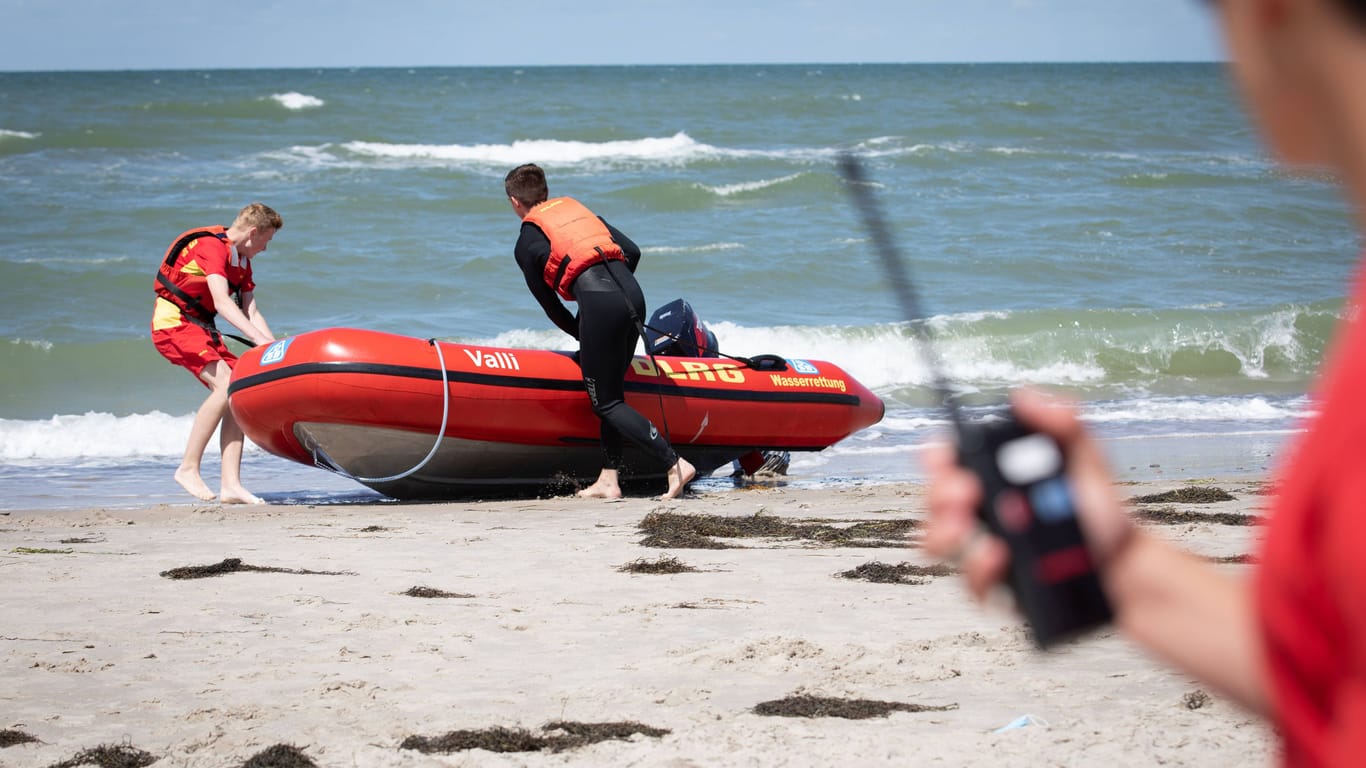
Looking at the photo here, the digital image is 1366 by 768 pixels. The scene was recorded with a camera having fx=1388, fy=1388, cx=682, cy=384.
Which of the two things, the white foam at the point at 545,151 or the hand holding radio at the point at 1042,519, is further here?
the white foam at the point at 545,151

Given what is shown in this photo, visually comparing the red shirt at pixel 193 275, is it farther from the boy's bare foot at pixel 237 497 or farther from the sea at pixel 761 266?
the sea at pixel 761 266

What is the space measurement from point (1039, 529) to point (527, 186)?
6759 mm

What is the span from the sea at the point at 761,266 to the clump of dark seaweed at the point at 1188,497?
3.42 feet

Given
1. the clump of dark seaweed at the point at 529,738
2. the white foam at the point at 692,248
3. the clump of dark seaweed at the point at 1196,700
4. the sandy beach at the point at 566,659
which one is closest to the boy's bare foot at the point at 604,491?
the sandy beach at the point at 566,659

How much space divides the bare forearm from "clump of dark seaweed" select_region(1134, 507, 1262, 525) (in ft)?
17.3

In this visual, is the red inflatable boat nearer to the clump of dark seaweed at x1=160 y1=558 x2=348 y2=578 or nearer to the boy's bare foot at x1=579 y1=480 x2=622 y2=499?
the boy's bare foot at x1=579 y1=480 x2=622 y2=499

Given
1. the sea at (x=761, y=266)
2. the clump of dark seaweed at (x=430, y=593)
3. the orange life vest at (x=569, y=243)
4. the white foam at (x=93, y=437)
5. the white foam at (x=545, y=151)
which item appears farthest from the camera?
the white foam at (x=545, y=151)

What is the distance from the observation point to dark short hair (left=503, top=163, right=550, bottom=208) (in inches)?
294

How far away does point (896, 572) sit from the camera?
502 centimetres

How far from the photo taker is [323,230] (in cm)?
1833

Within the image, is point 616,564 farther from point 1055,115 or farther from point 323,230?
point 1055,115

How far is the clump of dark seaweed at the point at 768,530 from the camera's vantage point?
586cm

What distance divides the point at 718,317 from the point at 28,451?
277 inches

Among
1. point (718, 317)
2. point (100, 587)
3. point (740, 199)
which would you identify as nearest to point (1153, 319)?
point (718, 317)
